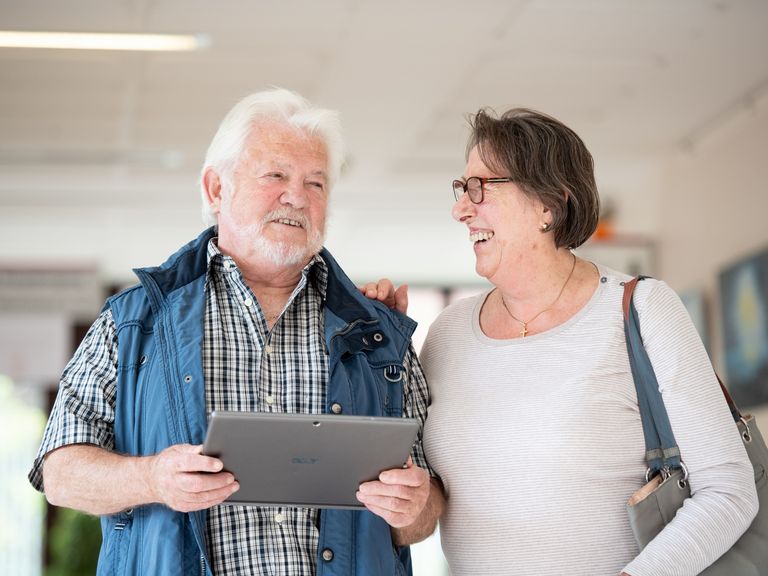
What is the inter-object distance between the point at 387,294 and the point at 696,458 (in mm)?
823

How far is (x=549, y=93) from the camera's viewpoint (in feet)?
21.0

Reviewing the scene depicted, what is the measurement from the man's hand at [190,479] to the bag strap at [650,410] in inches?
33.4

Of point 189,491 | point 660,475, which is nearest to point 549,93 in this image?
point 660,475

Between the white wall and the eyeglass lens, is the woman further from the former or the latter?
the white wall

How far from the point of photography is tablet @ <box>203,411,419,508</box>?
178cm

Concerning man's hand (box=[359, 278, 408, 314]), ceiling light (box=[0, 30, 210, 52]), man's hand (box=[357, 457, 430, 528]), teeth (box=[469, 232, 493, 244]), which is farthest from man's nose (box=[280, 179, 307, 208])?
ceiling light (box=[0, 30, 210, 52])

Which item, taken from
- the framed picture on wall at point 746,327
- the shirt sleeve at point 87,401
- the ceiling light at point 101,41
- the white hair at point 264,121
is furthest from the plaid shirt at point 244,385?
the framed picture on wall at point 746,327

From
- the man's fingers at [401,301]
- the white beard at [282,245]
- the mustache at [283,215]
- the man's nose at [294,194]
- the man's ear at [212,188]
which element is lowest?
the man's fingers at [401,301]

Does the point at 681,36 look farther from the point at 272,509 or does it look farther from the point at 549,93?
the point at 272,509

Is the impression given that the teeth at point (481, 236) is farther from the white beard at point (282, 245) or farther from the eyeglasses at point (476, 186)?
the white beard at point (282, 245)

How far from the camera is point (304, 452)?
1.86 metres

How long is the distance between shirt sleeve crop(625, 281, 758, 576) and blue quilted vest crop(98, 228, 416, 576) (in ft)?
1.82

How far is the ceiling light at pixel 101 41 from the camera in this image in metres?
5.29

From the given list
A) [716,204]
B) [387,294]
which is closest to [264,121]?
[387,294]
